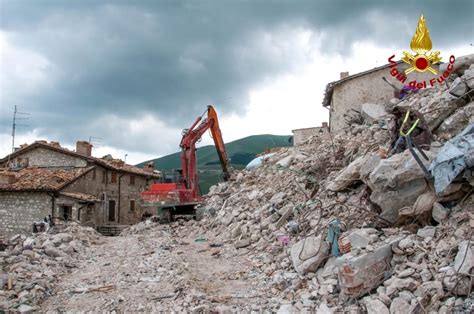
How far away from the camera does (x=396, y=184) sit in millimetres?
7586

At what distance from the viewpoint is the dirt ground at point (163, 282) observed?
7516 mm

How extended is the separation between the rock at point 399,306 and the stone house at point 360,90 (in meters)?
14.3

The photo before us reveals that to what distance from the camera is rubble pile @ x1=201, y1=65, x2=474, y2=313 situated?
582 cm

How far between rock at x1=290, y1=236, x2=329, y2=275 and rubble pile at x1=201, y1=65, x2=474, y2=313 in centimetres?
2

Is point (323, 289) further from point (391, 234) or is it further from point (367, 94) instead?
point (367, 94)

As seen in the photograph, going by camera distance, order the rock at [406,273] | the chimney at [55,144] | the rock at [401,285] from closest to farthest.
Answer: the rock at [401,285] → the rock at [406,273] → the chimney at [55,144]

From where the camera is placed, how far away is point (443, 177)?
270 inches

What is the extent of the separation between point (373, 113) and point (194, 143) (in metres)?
8.49

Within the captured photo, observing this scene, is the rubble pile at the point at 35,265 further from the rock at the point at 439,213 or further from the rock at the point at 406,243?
the rock at the point at 439,213

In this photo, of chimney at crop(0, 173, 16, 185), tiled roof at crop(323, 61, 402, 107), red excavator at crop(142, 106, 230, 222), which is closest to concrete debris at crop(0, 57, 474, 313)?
red excavator at crop(142, 106, 230, 222)

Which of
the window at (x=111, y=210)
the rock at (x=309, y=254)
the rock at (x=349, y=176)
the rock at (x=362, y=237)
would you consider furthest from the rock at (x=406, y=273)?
the window at (x=111, y=210)

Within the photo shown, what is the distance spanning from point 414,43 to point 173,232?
36.2 ft

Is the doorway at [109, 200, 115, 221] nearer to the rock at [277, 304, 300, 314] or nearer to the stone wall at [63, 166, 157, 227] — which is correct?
the stone wall at [63, 166, 157, 227]

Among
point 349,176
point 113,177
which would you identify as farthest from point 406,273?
point 113,177
